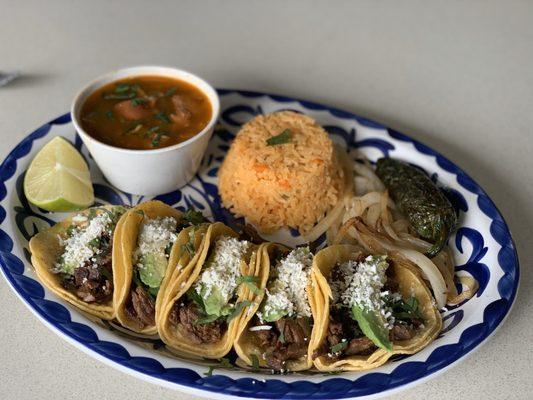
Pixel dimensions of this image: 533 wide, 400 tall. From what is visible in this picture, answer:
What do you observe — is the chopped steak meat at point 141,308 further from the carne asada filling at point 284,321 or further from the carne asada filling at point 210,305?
the carne asada filling at point 284,321

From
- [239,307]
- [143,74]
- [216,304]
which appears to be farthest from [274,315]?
[143,74]

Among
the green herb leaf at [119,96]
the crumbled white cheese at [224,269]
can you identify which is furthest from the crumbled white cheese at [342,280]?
the green herb leaf at [119,96]

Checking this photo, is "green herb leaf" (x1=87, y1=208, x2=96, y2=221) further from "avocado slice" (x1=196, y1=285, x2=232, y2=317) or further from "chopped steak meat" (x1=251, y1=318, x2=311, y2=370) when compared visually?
"chopped steak meat" (x1=251, y1=318, x2=311, y2=370)

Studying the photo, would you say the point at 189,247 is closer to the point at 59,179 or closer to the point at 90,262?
the point at 90,262

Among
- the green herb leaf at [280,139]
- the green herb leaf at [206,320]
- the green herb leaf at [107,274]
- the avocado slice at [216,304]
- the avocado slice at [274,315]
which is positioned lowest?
the green herb leaf at [107,274]

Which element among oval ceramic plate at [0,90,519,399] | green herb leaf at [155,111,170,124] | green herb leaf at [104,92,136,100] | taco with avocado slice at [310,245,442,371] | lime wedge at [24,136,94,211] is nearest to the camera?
oval ceramic plate at [0,90,519,399]

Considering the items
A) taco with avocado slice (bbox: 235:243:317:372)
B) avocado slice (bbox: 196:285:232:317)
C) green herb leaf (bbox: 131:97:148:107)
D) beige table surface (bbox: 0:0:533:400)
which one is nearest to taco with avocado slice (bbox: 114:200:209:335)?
avocado slice (bbox: 196:285:232:317)

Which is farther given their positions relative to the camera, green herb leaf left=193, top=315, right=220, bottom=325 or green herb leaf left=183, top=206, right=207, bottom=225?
green herb leaf left=183, top=206, right=207, bottom=225
